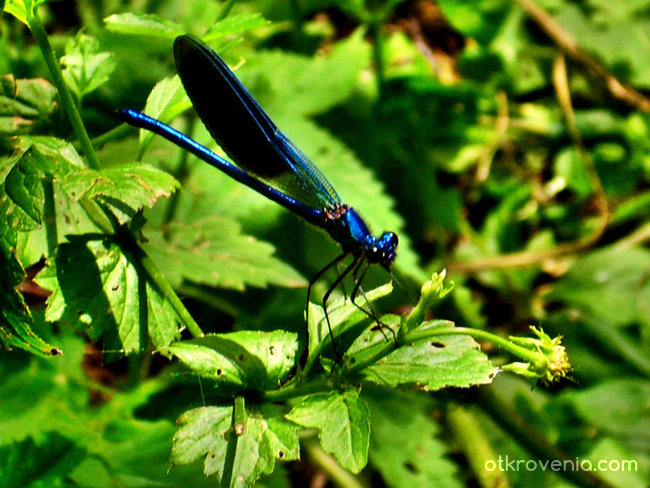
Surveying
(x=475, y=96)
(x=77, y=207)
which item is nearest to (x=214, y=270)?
(x=77, y=207)

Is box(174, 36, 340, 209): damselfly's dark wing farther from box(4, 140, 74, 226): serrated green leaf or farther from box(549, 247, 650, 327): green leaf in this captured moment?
box(549, 247, 650, 327): green leaf

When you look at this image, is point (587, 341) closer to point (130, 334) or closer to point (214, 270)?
point (214, 270)

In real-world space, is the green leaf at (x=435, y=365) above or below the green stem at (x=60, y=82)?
below

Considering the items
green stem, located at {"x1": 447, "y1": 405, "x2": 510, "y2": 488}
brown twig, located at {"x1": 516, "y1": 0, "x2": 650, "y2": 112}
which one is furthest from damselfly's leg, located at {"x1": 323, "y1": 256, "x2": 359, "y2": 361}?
brown twig, located at {"x1": 516, "y1": 0, "x2": 650, "y2": 112}

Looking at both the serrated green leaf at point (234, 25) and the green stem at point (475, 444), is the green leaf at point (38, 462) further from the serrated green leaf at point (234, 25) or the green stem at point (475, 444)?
the green stem at point (475, 444)

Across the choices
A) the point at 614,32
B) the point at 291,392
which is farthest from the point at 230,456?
the point at 614,32

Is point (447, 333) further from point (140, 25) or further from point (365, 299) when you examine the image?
point (140, 25)

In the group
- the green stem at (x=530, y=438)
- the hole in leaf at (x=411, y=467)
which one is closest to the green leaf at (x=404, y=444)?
the hole in leaf at (x=411, y=467)
